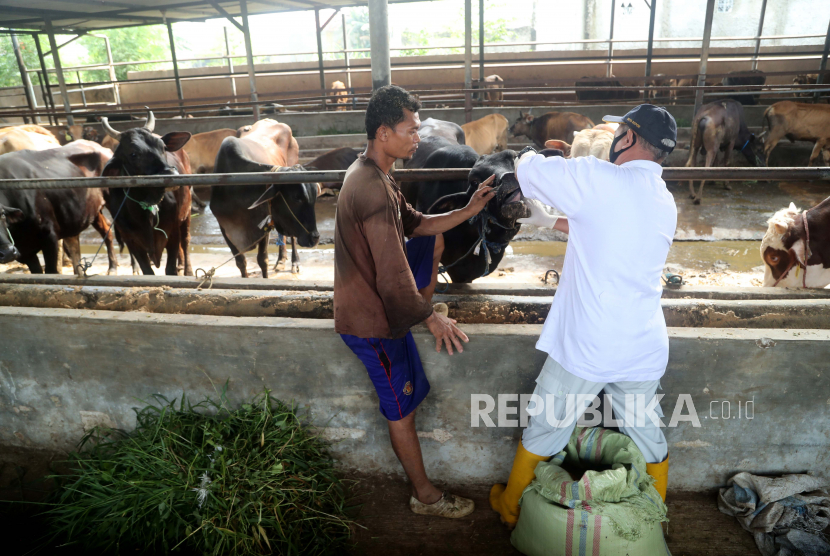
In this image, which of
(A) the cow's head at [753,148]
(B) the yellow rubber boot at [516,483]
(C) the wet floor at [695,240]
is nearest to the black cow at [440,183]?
(C) the wet floor at [695,240]

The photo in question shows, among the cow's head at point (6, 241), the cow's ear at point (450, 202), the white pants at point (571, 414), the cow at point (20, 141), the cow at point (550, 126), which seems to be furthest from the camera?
the cow at point (550, 126)

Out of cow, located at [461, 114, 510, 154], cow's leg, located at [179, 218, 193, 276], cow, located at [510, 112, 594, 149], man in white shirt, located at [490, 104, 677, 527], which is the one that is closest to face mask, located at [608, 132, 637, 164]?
man in white shirt, located at [490, 104, 677, 527]

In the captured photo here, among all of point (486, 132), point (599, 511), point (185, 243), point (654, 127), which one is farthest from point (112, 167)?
point (486, 132)

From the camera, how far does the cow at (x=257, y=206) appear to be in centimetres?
487

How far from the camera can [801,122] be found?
428 inches

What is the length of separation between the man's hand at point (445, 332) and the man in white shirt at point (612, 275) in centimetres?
40

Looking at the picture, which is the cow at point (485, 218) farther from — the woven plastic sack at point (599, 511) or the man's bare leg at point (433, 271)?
the woven plastic sack at point (599, 511)

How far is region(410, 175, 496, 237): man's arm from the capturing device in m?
2.41

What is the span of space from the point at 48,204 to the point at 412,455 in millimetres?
4784

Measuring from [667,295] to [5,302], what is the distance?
419cm

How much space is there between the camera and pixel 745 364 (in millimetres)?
2467

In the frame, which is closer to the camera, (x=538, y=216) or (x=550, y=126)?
(x=538, y=216)

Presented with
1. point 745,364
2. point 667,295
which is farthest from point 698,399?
point 667,295

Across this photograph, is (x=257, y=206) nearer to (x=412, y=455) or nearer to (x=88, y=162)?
(x=88, y=162)
